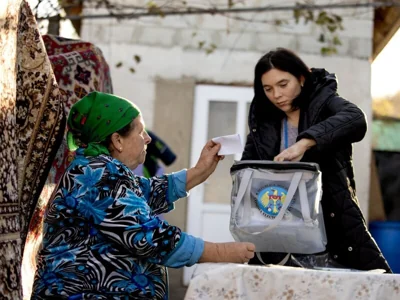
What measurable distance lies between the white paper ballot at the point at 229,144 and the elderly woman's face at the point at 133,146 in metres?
0.33

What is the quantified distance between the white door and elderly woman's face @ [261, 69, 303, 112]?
5583 millimetres

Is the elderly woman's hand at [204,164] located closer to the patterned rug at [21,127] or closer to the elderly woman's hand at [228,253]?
the patterned rug at [21,127]

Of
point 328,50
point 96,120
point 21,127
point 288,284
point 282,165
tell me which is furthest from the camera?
point 328,50

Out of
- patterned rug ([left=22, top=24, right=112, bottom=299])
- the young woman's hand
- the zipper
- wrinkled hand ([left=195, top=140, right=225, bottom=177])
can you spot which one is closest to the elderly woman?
the zipper

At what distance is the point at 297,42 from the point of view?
9.35 m

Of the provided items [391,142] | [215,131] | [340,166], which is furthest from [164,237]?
[391,142]

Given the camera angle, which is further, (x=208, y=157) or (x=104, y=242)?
(x=208, y=157)

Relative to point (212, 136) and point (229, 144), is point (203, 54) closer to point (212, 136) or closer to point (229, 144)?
point (212, 136)

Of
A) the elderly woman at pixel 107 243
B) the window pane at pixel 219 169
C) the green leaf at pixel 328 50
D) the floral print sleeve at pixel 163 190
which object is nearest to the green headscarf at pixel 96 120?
the elderly woman at pixel 107 243

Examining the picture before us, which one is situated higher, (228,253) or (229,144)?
(229,144)

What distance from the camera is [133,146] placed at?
312cm

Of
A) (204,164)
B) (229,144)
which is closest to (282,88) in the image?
(229,144)

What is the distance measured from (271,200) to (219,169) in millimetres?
6362

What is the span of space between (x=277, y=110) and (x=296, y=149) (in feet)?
1.50
